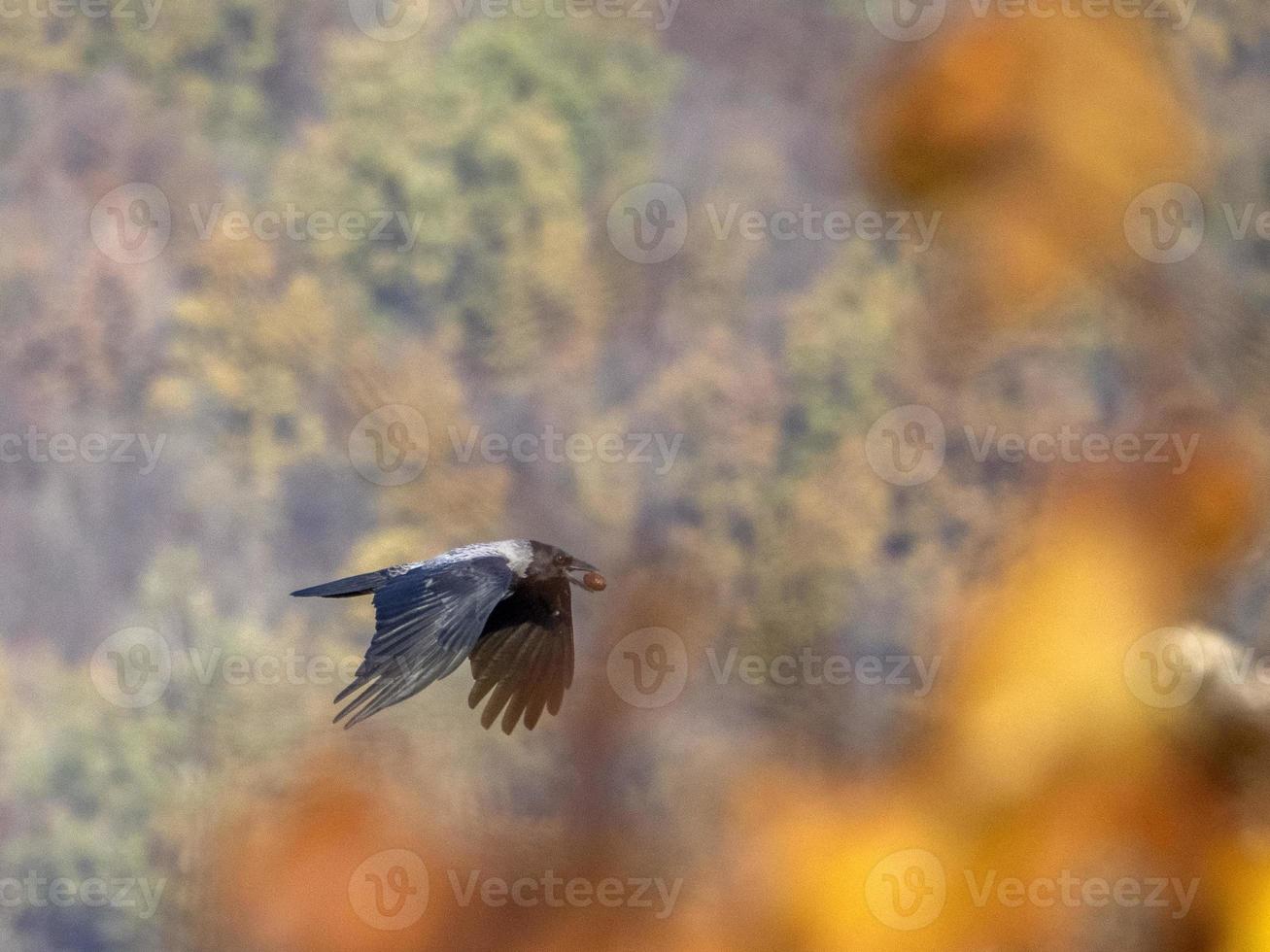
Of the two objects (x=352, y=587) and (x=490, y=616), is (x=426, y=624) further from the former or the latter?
(x=352, y=587)

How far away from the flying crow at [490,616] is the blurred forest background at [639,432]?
403cm

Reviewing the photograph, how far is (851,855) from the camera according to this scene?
1198 cm

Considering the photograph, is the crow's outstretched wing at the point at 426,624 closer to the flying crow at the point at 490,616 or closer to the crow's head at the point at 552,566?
the flying crow at the point at 490,616

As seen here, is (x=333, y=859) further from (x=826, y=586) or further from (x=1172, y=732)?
(x=1172, y=732)

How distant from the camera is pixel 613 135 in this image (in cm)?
1273

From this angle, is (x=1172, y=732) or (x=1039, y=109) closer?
(x=1172, y=732)

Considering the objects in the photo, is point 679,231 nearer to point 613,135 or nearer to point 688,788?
point 613,135

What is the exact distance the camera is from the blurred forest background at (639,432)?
11875mm

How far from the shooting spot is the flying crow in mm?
6668

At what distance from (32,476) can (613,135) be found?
20.1 feet

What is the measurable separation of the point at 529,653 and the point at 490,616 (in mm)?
354

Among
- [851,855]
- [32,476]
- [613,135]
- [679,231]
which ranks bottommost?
[851,855]

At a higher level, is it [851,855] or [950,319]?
[950,319]

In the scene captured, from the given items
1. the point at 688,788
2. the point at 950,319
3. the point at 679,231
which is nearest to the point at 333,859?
the point at 688,788
